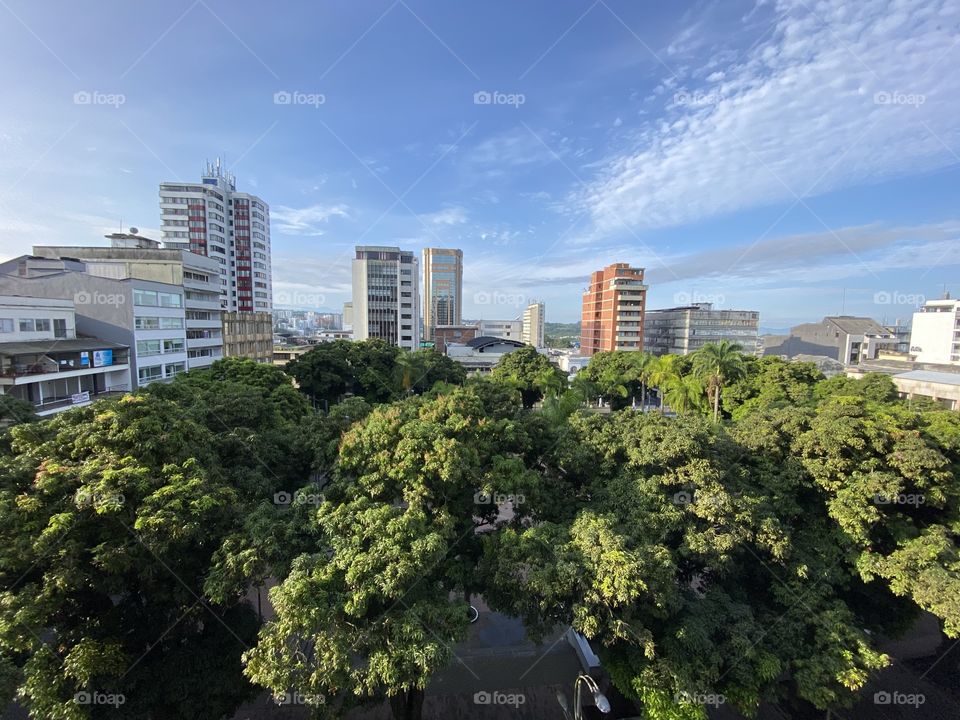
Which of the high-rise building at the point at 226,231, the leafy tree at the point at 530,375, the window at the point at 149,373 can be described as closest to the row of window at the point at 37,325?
the window at the point at 149,373

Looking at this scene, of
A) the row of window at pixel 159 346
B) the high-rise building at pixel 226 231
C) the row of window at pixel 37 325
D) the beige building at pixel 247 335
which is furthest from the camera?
the high-rise building at pixel 226 231

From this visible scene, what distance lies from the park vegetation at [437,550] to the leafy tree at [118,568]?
4 cm

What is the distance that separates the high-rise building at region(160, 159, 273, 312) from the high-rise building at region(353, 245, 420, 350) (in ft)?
61.2

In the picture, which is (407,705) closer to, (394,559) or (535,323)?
(394,559)

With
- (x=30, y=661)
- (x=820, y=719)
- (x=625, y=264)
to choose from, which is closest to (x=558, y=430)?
(x=820, y=719)

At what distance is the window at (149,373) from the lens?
29.4 m

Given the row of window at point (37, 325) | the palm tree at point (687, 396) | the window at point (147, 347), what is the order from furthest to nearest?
1. the palm tree at point (687, 396)
2. the window at point (147, 347)
3. the row of window at point (37, 325)

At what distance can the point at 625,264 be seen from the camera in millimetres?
70438

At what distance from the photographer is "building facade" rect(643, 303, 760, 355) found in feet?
261

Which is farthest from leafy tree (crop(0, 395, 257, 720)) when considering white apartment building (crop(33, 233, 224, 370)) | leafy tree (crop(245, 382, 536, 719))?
white apartment building (crop(33, 233, 224, 370))

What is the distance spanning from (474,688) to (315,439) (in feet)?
26.5

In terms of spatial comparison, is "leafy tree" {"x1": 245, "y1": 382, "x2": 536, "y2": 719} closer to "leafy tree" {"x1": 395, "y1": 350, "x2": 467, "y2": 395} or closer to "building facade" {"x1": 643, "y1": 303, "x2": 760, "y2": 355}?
"leafy tree" {"x1": 395, "y1": 350, "x2": 467, "y2": 395}

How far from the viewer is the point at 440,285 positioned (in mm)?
121938

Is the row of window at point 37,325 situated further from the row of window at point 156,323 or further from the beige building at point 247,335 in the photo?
the beige building at point 247,335
